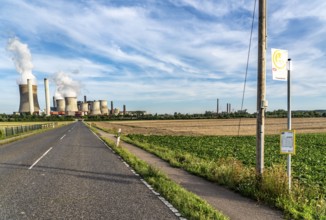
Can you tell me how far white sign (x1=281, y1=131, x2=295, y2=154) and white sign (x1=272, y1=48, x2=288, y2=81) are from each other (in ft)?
4.08

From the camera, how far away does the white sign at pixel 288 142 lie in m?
6.19

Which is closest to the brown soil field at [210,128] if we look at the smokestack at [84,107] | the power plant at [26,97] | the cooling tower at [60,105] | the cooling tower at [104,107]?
the power plant at [26,97]

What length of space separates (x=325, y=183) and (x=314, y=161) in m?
5.85

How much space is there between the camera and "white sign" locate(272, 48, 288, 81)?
6199 millimetres

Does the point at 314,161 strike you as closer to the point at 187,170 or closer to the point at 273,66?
the point at 187,170

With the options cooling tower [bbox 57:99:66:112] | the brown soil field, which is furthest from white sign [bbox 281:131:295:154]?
cooling tower [bbox 57:99:66:112]

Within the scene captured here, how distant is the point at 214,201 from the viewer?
625 cm

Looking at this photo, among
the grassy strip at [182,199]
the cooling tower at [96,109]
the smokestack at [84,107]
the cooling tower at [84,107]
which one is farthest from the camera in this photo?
the cooling tower at [84,107]

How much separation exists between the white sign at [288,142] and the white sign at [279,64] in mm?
1245

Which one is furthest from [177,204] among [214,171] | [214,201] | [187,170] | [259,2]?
[259,2]

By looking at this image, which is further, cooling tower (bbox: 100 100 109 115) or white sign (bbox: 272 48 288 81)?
cooling tower (bbox: 100 100 109 115)

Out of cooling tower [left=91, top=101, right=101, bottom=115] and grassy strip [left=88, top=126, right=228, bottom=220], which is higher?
cooling tower [left=91, top=101, right=101, bottom=115]

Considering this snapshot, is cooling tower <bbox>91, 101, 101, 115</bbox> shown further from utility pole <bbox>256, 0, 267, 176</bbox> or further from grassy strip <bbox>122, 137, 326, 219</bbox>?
utility pole <bbox>256, 0, 267, 176</bbox>

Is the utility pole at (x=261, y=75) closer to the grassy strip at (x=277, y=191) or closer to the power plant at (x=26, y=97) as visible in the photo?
the grassy strip at (x=277, y=191)
